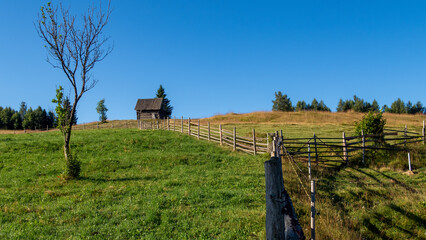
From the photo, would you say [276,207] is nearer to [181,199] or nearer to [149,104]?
[181,199]

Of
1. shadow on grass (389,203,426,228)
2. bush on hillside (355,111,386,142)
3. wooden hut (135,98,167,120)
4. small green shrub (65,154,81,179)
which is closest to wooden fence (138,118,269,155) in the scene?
bush on hillside (355,111,386,142)

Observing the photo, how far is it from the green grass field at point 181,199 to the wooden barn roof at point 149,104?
1536 inches

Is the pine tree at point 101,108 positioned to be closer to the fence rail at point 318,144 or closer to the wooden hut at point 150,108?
the wooden hut at point 150,108

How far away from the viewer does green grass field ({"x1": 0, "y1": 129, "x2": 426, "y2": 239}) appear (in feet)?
25.9

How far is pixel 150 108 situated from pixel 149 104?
132cm

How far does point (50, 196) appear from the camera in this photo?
38.9 ft

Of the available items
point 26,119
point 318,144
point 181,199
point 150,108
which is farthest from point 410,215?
point 26,119

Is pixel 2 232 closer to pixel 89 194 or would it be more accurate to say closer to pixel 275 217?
pixel 89 194

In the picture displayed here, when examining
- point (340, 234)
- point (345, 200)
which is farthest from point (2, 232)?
point (345, 200)

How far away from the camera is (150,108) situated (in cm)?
5881

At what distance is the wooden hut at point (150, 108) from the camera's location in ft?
193

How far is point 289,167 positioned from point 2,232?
A: 43.0 feet

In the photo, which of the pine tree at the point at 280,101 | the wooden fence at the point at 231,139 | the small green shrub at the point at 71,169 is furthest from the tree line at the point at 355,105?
the small green shrub at the point at 71,169

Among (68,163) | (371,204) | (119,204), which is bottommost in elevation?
(371,204)
